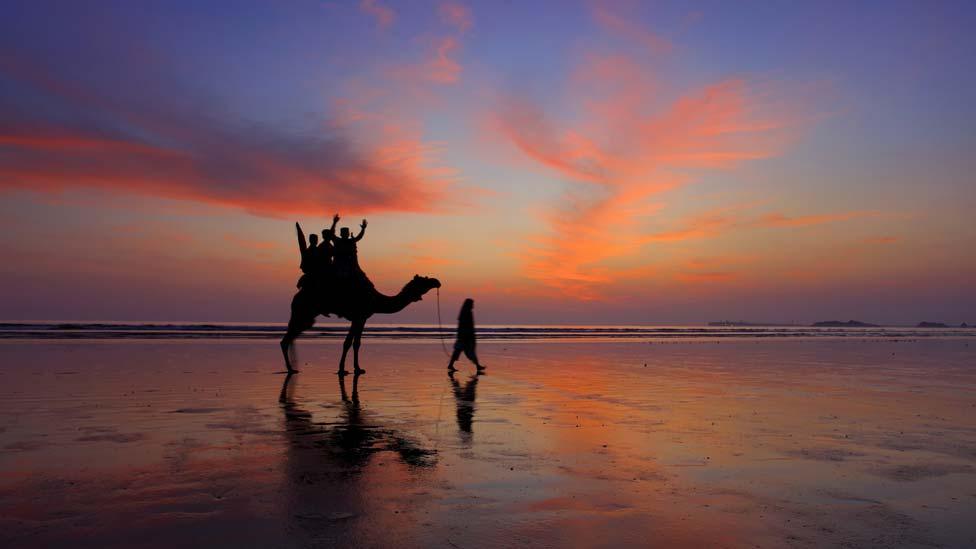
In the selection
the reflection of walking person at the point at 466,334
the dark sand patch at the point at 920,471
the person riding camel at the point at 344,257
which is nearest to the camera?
the dark sand patch at the point at 920,471

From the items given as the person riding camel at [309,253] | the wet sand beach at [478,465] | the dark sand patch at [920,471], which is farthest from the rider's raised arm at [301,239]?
the dark sand patch at [920,471]

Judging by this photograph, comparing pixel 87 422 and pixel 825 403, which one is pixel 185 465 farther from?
pixel 825 403

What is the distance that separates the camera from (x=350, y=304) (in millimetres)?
20375

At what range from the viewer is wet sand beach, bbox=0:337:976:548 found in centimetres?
553

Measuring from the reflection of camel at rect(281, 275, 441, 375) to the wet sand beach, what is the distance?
3.96 m

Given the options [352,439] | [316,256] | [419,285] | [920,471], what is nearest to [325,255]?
[316,256]

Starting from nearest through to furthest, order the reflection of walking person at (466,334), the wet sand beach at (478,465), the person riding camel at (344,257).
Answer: the wet sand beach at (478,465) → the person riding camel at (344,257) → the reflection of walking person at (466,334)

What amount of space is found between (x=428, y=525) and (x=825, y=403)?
1154 centimetres

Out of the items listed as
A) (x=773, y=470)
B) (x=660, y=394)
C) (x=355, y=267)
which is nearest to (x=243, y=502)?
(x=773, y=470)

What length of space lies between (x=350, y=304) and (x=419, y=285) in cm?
223

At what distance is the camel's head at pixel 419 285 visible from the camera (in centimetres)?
2123

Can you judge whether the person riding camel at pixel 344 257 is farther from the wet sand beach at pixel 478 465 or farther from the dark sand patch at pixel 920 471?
the dark sand patch at pixel 920 471

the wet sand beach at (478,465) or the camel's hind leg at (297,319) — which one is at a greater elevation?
the camel's hind leg at (297,319)

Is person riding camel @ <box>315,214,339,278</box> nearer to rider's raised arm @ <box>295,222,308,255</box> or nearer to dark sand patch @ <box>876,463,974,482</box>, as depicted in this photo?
rider's raised arm @ <box>295,222,308,255</box>
